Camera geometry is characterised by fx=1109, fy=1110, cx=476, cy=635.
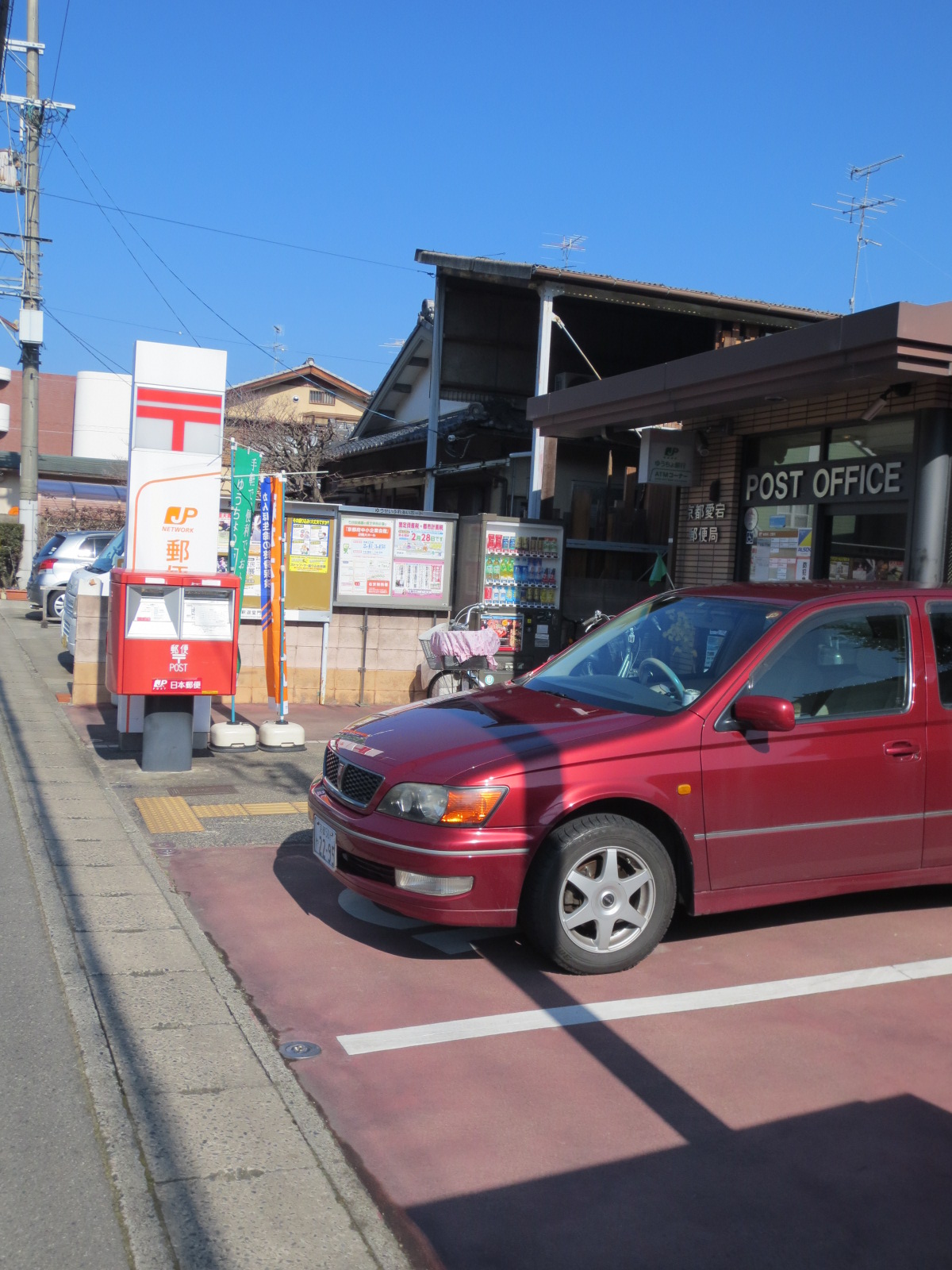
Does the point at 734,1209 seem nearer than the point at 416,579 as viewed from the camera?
Yes

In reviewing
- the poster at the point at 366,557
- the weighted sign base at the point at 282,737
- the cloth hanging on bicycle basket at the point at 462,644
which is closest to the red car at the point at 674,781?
the weighted sign base at the point at 282,737

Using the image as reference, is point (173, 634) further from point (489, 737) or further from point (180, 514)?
point (489, 737)

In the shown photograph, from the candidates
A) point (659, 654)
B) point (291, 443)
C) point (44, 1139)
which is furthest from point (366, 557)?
point (291, 443)

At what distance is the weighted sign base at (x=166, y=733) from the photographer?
28.0 ft

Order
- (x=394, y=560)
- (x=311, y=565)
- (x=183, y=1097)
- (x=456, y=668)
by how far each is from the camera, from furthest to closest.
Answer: (x=394, y=560) < (x=311, y=565) < (x=456, y=668) < (x=183, y=1097)

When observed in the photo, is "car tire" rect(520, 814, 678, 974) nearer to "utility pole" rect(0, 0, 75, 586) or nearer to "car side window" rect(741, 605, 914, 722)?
"car side window" rect(741, 605, 914, 722)

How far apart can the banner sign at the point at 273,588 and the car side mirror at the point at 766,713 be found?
5.19 meters

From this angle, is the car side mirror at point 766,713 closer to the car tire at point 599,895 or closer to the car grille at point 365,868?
the car tire at point 599,895

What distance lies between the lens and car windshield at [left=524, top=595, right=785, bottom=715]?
17.7ft

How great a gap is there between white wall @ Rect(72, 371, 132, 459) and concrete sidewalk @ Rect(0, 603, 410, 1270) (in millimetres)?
47638

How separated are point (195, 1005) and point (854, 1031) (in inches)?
103

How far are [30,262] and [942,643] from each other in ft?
86.0

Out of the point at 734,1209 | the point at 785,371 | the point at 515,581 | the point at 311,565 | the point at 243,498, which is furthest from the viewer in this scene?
the point at 515,581

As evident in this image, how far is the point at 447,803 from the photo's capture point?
4742mm
